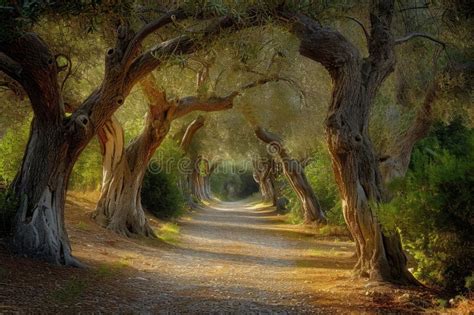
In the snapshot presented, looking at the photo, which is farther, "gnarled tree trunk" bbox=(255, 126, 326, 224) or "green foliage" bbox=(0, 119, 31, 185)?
"gnarled tree trunk" bbox=(255, 126, 326, 224)

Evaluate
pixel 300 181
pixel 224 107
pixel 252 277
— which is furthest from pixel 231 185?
pixel 252 277

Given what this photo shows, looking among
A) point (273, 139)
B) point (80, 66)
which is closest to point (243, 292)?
point (80, 66)

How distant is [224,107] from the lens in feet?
48.7

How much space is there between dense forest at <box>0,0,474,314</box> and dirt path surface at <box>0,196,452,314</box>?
5cm

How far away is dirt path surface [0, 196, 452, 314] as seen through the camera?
658 centimetres

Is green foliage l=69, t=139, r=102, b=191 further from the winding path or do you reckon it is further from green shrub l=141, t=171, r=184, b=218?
the winding path

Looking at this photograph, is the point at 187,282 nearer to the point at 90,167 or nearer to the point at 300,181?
the point at 90,167

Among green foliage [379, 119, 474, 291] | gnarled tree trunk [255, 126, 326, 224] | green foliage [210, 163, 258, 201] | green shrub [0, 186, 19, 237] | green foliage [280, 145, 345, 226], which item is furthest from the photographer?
green foliage [210, 163, 258, 201]

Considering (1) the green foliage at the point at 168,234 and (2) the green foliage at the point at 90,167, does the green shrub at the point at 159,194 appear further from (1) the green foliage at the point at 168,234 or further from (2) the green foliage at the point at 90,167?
(2) the green foliage at the point at 90,167

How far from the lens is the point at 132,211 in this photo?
48.4 feet

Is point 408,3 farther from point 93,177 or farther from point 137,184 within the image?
point 93,177

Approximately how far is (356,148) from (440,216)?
2.06 m

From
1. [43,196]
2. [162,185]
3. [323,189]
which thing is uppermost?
[323,189]

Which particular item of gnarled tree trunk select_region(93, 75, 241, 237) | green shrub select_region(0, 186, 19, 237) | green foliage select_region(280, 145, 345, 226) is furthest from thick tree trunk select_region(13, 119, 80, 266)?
green foliage select_region(280, 145, 345, 226)
